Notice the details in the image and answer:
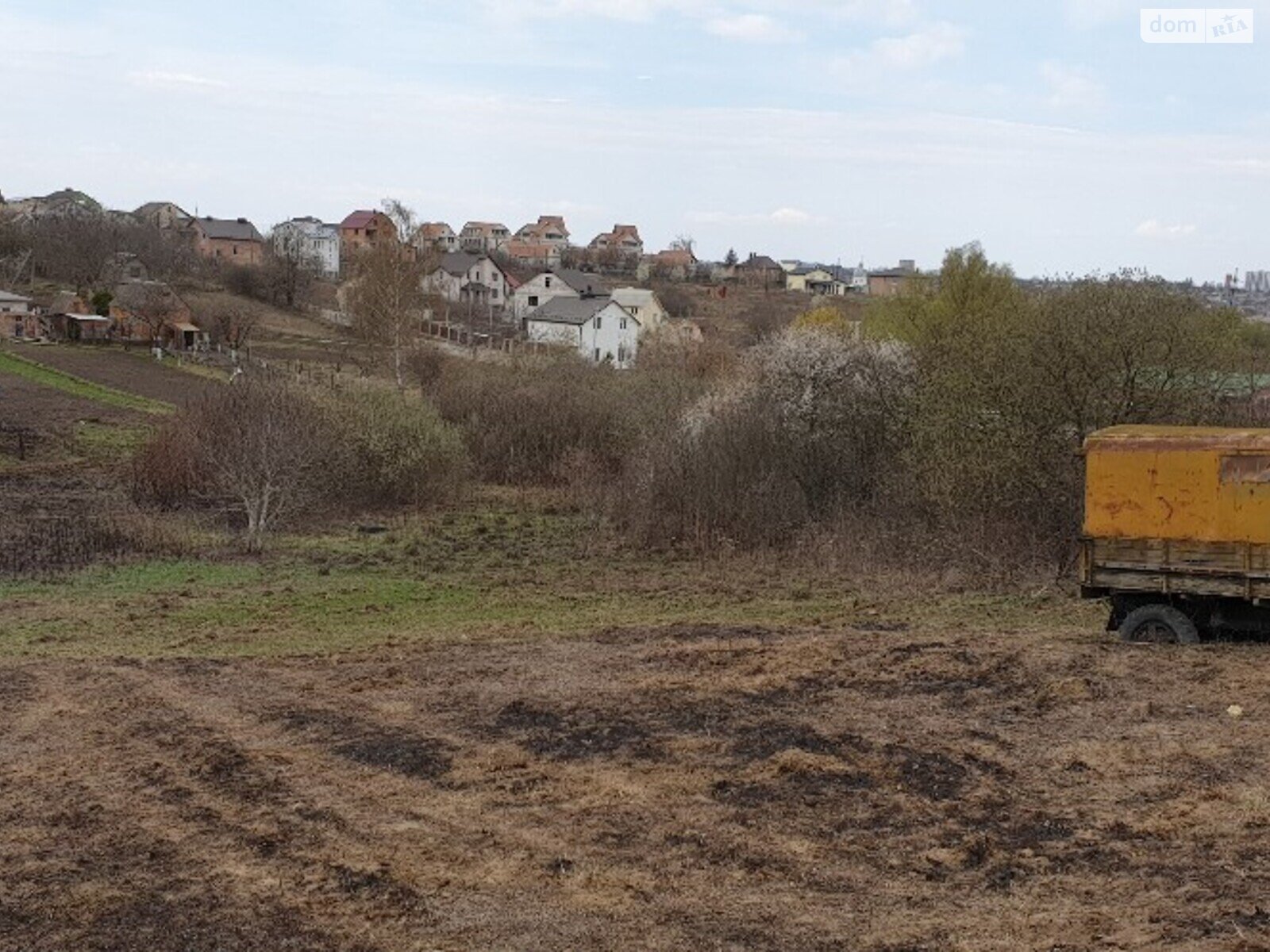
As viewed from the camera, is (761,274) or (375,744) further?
(761,274)

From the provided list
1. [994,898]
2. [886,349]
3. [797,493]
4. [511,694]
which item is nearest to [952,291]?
[886,349]

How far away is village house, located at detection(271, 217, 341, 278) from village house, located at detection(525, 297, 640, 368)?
23.5 metres

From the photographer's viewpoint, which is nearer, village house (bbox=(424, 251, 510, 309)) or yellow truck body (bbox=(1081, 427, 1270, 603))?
yellow truck body (bbox=(1081, 427, 1270, 603))

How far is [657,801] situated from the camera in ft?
31.6

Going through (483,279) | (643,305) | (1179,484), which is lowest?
(1179,484)

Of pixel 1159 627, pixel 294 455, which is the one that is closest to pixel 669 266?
pixel 294 455

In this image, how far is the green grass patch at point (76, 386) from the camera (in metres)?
48.4

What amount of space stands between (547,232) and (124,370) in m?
109

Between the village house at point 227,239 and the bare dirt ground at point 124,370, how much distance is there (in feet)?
155

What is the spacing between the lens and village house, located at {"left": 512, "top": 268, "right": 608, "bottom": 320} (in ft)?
290

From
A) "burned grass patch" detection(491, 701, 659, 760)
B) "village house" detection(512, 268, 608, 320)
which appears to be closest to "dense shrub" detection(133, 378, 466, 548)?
"burned grass patch" detection(491, 701, 659, 760)

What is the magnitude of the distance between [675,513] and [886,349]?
17.6ft

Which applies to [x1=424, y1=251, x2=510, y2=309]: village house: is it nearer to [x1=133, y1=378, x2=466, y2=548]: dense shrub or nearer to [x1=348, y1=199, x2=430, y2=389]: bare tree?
[x1=348, y1=199, x2=430, y2=389]: bare tree

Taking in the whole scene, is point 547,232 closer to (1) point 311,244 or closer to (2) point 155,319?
(1) point 311,244
